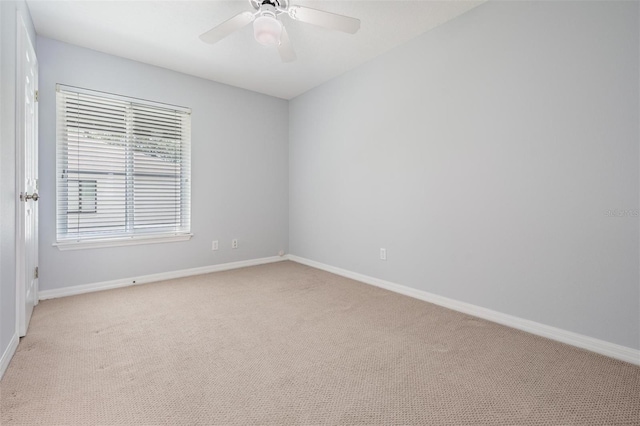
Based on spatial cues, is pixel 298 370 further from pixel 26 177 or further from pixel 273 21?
pixel 26 177

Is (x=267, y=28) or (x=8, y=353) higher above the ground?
(x=267, y=28)

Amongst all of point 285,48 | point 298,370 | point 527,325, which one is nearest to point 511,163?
point 527,325

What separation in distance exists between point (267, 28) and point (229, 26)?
0.39 m

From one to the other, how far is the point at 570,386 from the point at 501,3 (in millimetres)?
2560

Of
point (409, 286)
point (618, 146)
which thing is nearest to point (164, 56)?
point (409, 286)

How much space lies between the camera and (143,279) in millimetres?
3389

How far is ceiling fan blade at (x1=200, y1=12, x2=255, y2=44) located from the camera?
2076 millimetres

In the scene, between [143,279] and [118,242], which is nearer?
[118,242]

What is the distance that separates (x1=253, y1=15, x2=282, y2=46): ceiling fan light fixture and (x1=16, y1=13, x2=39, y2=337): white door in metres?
1.52

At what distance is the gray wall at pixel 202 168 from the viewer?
287 centimetres

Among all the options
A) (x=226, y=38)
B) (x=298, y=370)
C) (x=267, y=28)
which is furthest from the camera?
(x=226, y=38)

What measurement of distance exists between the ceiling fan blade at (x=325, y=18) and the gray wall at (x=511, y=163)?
Answer: 42.3 inches

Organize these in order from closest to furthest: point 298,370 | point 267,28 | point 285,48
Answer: point 298,370 < point 267,28 < point 285,48

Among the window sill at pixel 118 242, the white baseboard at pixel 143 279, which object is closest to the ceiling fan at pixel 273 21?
the window sill at pixel 118 242
